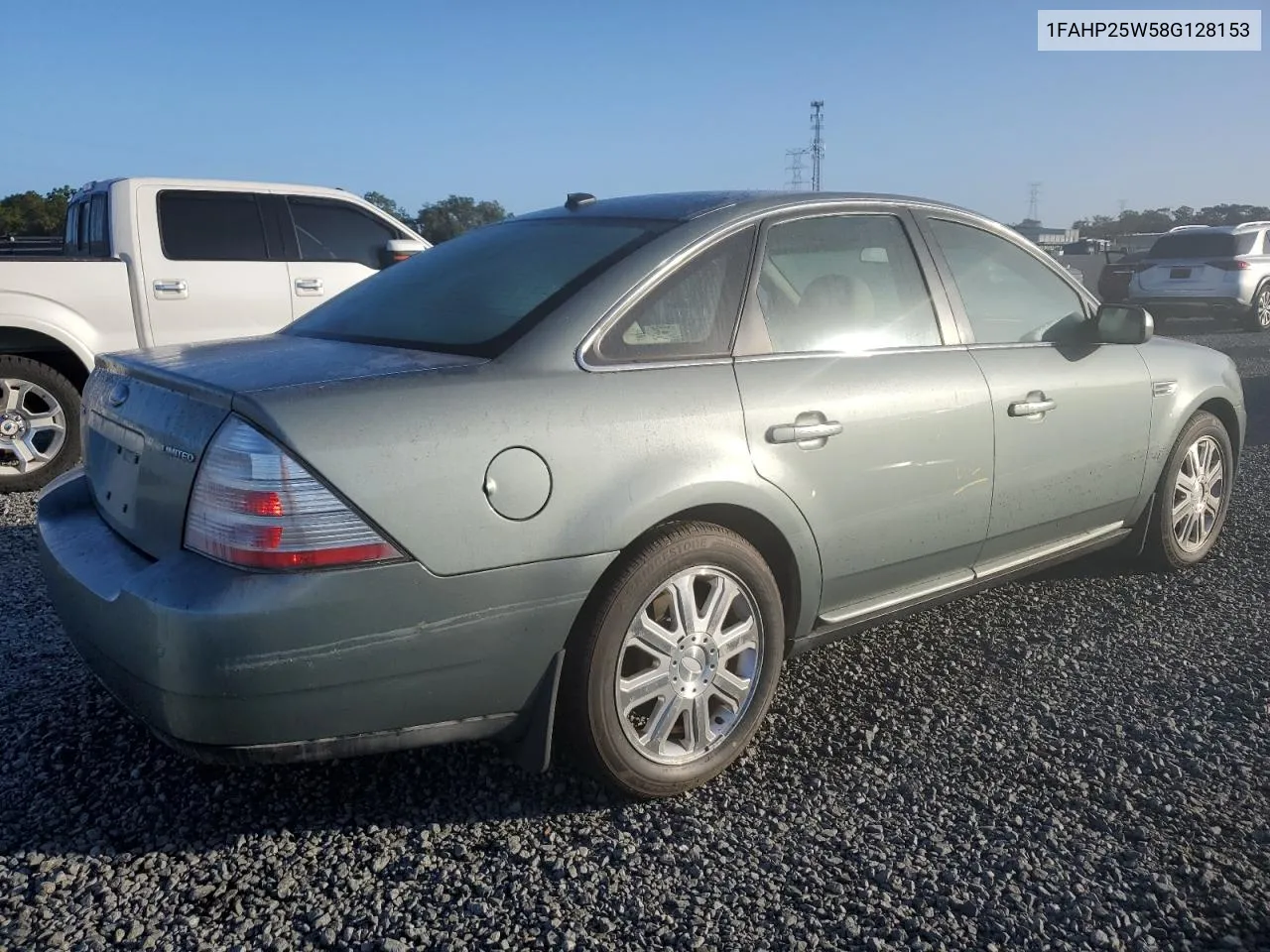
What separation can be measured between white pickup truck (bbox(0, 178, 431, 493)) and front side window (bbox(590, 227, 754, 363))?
426 cm

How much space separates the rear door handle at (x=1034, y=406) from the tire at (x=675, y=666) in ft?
4.08

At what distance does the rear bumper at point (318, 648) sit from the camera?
7.20 ft

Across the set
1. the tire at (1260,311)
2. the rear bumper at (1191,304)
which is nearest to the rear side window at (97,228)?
the rear bumper at (1191,304)

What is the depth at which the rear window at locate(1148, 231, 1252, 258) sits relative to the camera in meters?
15.9

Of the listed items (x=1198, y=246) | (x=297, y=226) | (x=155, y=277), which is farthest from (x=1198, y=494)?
(x=1198, y=246)

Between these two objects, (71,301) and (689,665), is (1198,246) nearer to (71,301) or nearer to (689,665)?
(71,301)

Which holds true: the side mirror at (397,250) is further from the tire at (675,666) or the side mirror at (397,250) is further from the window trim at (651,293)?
the tire at (675,666)

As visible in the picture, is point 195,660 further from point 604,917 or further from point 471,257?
point 471,257

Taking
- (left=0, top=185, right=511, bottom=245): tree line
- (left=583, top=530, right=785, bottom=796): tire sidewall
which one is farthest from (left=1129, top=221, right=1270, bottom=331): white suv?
(left=583, top=530, right=785, bottom=796): tire sidewall

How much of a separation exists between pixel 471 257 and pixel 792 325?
3.47 ft

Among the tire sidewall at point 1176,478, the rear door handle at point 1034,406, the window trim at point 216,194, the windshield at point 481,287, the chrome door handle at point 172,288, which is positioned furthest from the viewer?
the window trim at point 216,194

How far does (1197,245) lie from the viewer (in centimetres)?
1616

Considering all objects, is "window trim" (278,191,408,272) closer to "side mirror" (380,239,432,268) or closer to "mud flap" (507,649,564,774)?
"side mirror" (380,239,432,268)

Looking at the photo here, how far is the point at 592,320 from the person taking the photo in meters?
2.70
